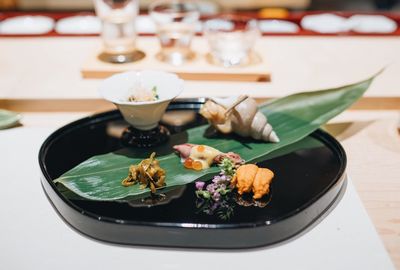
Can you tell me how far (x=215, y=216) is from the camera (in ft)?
3.11

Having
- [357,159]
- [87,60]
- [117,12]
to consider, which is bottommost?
[357,159]

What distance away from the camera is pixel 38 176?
1.17 m

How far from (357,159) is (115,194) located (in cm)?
67

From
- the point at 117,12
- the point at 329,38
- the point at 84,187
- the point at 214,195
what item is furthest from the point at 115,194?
the point at 329,38

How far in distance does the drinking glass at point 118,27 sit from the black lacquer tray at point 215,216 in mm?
648

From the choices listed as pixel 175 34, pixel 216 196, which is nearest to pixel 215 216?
pixel 216 196

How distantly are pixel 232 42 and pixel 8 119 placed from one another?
0.88 metres

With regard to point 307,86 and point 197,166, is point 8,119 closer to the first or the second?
point 197,166

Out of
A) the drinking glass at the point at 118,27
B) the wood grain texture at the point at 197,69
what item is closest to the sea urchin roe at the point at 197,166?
the wood grain texture at the point at 197,69

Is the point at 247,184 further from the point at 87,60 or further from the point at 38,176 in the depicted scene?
the point at 87,60

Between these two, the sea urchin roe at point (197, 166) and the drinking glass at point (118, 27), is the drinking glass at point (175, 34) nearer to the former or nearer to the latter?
→ the drinking glass at point (118, 27)

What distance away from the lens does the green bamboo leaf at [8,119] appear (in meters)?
1.39

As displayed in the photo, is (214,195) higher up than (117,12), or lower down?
lower down

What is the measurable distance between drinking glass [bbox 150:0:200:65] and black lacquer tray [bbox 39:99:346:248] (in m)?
0.65
